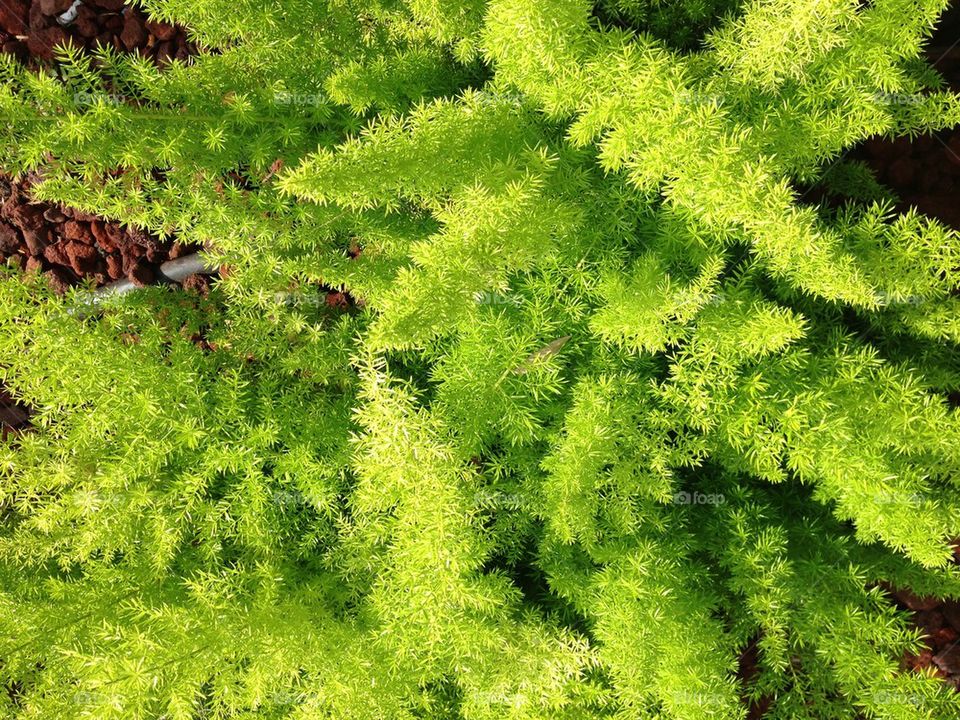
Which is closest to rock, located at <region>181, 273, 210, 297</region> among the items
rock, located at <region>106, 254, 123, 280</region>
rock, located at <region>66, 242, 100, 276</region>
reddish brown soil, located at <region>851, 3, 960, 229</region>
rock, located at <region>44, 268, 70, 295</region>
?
rock, located at <region>106, 254, 123, 280</region>

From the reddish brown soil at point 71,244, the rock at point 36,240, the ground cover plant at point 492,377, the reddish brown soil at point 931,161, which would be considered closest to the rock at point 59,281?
the reddish brown soil at point 71,244

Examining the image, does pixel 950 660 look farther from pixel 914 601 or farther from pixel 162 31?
pixel 162 31

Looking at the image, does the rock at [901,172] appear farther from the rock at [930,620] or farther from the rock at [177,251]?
the rock at [177,251]

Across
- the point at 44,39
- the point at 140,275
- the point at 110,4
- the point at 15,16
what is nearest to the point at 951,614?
the point at 140,275

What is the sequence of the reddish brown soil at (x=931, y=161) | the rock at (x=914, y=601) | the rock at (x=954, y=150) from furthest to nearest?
the rock at (x=914, y=601) → the rock at (x=954, y=150) → the reddish brown soil at (x=931, y=161)

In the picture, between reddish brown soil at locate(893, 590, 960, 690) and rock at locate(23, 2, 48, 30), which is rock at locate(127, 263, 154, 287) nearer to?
rock at locate(23, 2, 48, 30)

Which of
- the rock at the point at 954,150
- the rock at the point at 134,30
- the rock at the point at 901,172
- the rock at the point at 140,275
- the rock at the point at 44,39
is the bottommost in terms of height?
the rock at the point at 140,275
